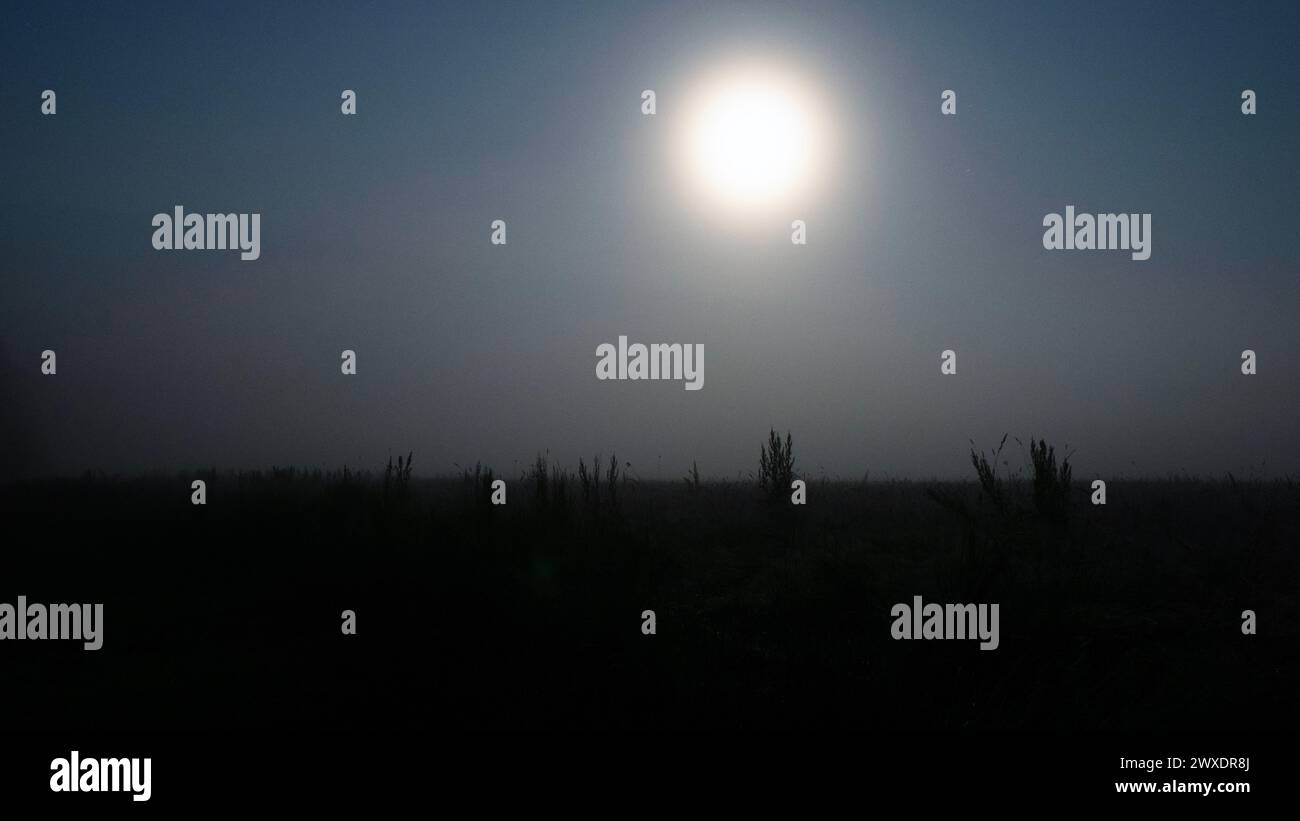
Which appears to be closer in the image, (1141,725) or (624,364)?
(1141,725)

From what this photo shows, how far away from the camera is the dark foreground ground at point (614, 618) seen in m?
4.82

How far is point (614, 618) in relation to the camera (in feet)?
20.2

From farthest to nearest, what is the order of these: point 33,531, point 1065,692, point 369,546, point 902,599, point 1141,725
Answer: point 33,531, point 369,546, point 902,599, point 1065,692, point 1141,725

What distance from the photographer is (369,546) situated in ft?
24.9

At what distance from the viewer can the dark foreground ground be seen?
482cm

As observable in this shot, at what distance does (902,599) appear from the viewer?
704 centimetres

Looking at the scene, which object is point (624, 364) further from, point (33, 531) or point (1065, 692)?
point (33, 531)

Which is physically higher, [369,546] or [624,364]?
[624,364]
